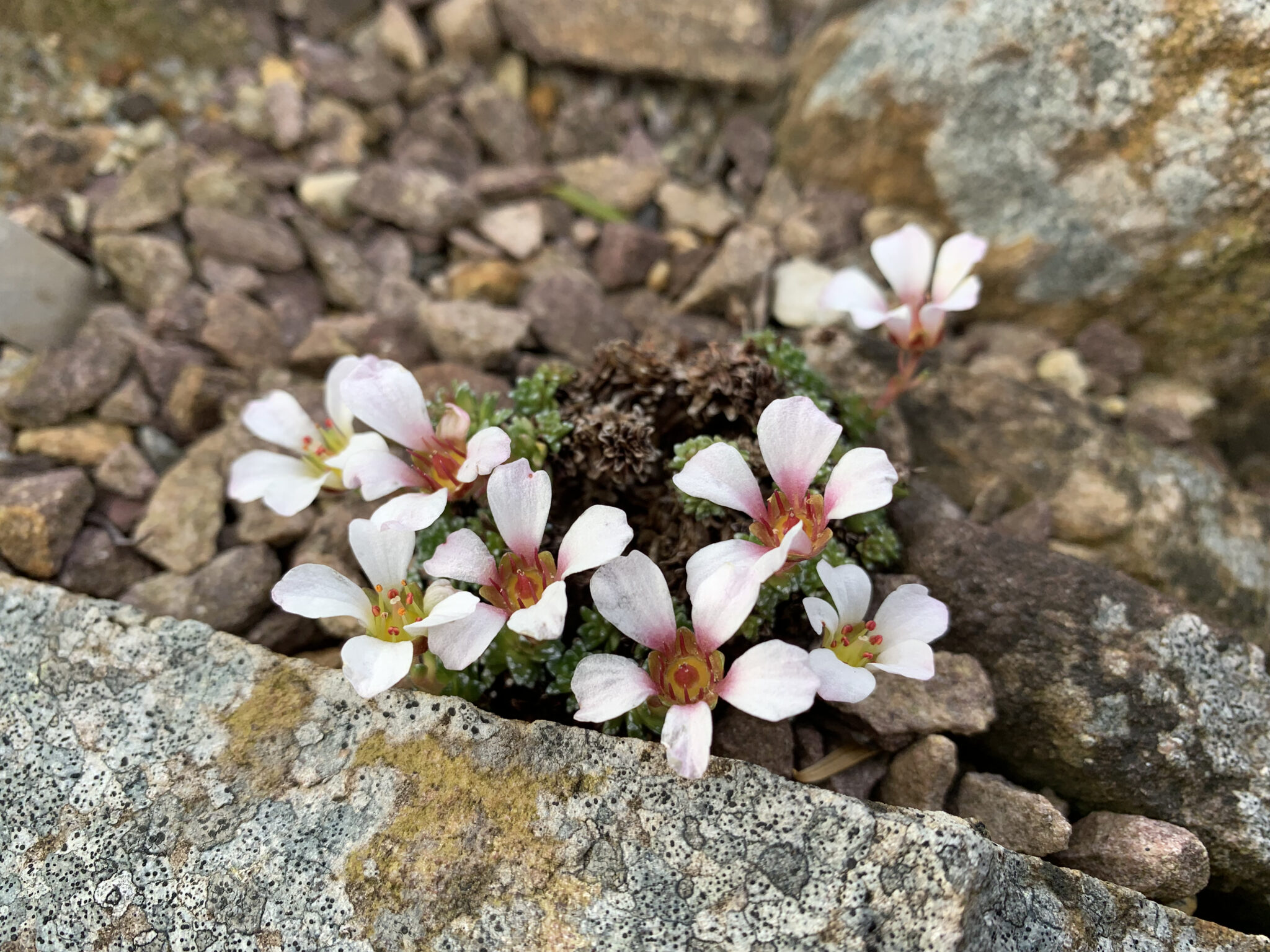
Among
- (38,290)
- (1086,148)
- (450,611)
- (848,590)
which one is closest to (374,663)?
(450,611)

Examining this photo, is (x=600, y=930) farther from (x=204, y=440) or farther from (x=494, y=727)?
(x=204, y=440)

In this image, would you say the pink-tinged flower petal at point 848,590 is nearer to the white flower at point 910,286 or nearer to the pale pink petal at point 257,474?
the white flower at point 910,286

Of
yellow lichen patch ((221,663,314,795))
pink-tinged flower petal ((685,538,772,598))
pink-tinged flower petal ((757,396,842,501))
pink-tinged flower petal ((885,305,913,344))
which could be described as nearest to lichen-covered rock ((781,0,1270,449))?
pink-tinged flower petal ((885,305,913,344))

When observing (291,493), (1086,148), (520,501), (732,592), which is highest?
(1086,148)

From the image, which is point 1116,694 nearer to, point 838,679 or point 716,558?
point 838,679

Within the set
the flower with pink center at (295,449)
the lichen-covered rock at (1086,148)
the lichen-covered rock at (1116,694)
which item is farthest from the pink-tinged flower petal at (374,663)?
the lichen-covered rock at (1086,148)

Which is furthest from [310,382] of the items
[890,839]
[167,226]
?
[890,839]
